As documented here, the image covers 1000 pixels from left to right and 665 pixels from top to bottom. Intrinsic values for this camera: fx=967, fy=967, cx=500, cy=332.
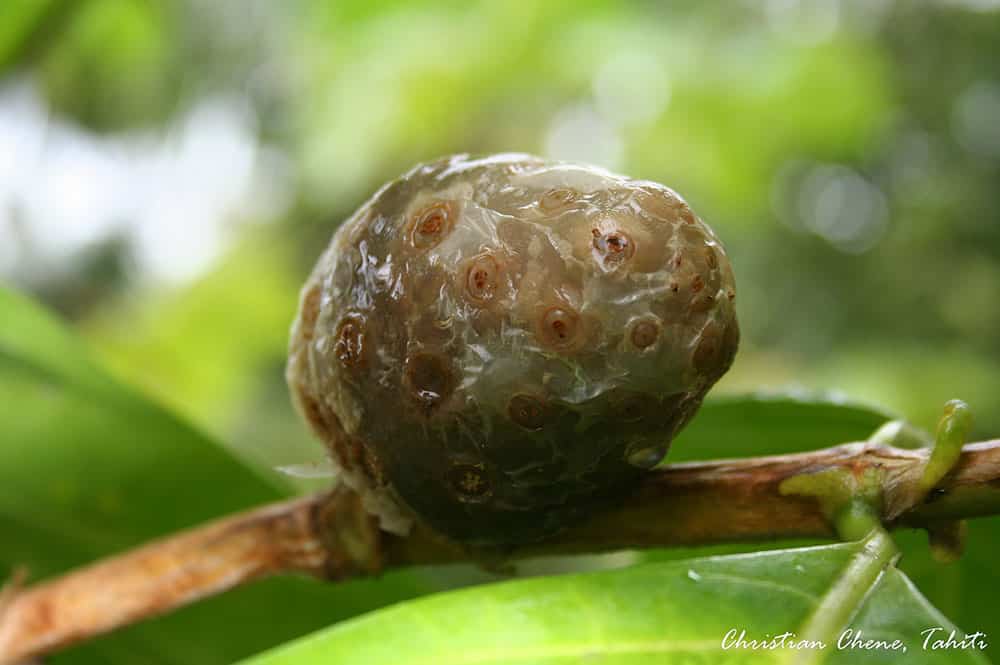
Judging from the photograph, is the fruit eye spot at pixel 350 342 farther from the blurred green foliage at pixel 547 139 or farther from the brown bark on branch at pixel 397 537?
the blurred green foliage at pixel 547 139

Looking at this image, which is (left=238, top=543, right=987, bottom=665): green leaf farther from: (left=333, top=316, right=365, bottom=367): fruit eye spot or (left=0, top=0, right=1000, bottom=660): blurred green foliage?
(left=0, top=0, right=1000, bottom=660): blurred green foliage

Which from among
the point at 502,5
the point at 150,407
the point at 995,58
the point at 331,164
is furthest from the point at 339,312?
the point at 995,58

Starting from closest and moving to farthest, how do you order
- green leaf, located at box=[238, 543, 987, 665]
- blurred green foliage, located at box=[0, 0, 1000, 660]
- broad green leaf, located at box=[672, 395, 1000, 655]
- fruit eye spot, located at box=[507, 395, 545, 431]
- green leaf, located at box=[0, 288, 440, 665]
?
green leaf, located at box=[238, 543, 987, 665]
fruit eye spot, located at box=[507, 395, 545, 431]
broad green leaf, located at box=[672, 395, 1000, 655]
green leaf, located at box=[0, 288, 440, 665]
blurred green foliage, located at box=[0, 0, 1000, 660]

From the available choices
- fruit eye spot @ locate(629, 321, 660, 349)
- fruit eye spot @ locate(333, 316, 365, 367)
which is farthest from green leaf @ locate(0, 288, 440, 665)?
fruit eye spot @ locate(629, 321, 660, 349)

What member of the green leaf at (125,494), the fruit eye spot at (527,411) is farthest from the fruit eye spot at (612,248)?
the green leaf at (125,494)

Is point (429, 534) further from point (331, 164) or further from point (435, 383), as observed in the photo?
point (331, 164)

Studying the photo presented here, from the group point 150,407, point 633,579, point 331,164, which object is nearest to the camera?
point 633,579

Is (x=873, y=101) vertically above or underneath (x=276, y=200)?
above
